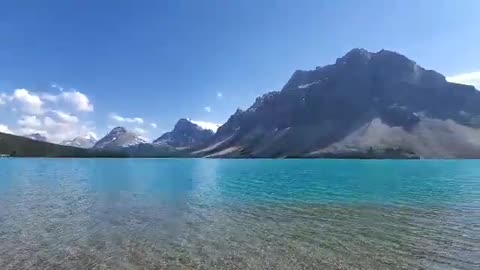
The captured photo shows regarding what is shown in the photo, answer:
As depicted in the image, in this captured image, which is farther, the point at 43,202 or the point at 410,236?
the point at 43,202

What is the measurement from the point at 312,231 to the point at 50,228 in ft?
67.9

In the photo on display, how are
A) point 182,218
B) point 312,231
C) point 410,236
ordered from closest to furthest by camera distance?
point 410,236 < point 312,231 < point 182,218

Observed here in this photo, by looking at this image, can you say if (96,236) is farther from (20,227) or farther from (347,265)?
(347,265)

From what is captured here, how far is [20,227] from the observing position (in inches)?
1261

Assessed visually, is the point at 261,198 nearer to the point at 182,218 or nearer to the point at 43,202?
the point at 182,218

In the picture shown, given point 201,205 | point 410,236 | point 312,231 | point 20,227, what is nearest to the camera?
point 410,236

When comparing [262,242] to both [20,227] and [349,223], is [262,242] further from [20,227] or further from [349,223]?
[20,227]

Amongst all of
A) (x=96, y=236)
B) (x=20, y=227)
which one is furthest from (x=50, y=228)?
(x=96, y=236)

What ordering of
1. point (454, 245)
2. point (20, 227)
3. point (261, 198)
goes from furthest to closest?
point (261, 198), point (20, 227), point (454, 245)

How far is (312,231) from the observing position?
29.8 m

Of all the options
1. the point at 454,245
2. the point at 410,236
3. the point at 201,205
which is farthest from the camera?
the point at 201,205

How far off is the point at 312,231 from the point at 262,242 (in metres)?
5.25

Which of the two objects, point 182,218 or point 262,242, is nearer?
point 262,242

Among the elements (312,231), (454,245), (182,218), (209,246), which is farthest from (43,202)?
(454,245)
